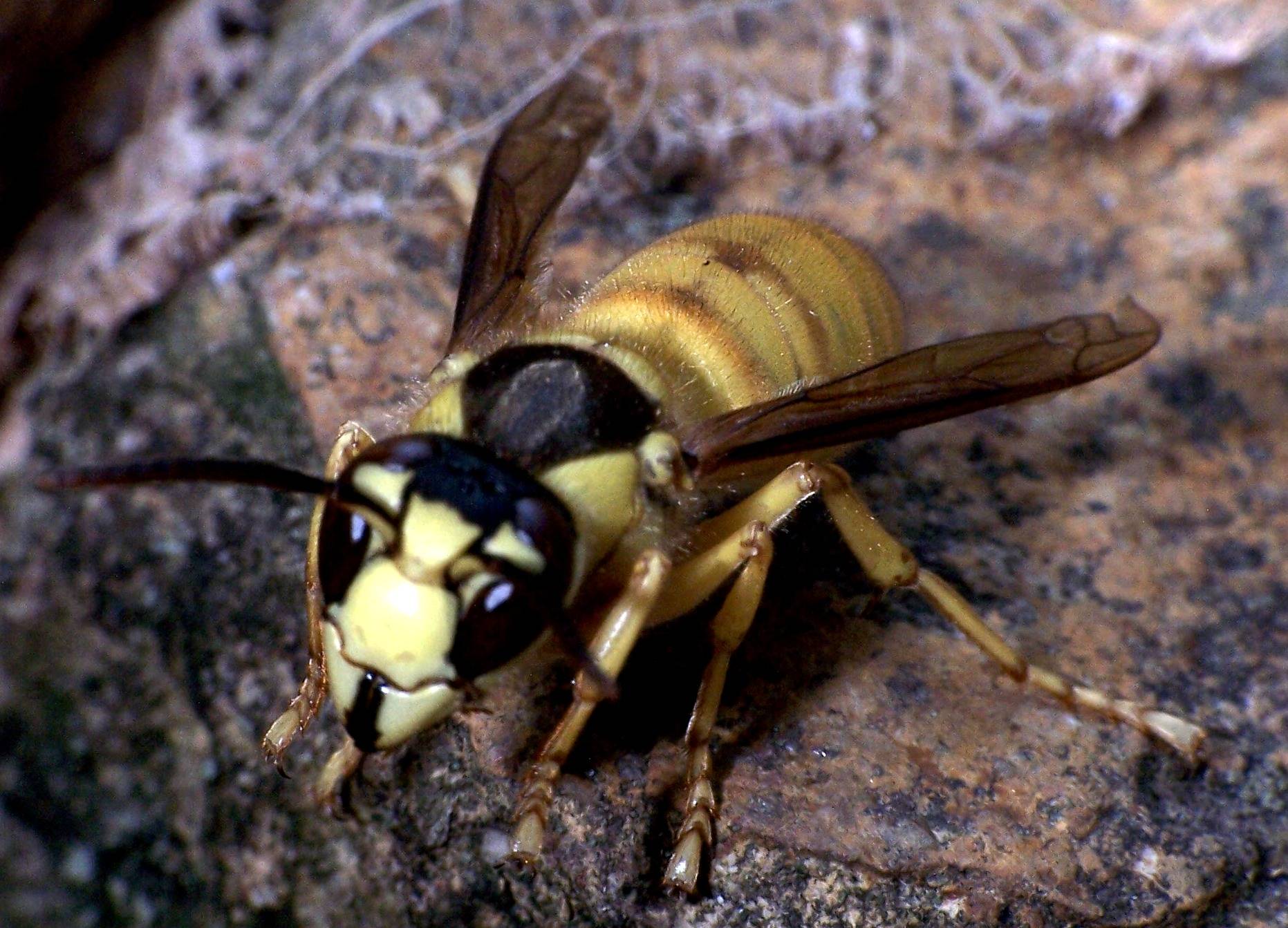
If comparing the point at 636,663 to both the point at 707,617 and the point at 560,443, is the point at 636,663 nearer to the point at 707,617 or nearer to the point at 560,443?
the point at 707,617

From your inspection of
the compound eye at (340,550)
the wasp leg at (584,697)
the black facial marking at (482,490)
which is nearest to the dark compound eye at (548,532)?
the black facial marking at (482,490)

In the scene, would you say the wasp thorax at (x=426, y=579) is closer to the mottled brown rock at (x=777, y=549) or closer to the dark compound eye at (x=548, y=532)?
the dark compound eye at (x=548, y=532)

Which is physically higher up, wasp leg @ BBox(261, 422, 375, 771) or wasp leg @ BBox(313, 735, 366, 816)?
wasp leg @ BBox(261, 422, 375, 771)

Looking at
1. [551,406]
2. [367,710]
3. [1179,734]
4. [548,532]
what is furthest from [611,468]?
[1179,734]

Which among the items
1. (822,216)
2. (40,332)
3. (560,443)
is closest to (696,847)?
(560,443)

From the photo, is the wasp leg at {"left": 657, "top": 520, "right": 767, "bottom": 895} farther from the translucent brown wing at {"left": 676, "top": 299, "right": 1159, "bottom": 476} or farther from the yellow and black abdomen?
the yellow and black abdomen

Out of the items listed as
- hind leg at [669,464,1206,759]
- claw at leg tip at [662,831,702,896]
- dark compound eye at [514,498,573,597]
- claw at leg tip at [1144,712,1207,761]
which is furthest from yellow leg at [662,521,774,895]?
claw at leg tip at [1144,712,1207,761]

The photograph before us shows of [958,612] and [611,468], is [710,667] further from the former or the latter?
[958,612]
